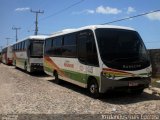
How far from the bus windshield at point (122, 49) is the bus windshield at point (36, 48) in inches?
514

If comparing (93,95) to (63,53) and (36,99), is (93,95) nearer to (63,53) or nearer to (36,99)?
(36,99)

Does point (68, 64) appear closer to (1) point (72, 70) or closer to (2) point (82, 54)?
(1) point (72, 70)

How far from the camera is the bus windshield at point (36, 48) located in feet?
85.8

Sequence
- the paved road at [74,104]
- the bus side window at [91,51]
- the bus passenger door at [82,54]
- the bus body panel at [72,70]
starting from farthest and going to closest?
the bus passenger door at [82,54] → the bus body panel at [72,70] → the bus side window at [91,51] → the paved road at [74,104]

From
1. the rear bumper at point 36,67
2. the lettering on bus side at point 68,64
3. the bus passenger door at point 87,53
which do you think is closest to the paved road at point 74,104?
the bus passenger door at point 87,53

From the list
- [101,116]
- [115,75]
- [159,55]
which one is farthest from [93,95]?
[159,55]

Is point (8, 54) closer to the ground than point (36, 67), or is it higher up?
higher up

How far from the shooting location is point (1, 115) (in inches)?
391

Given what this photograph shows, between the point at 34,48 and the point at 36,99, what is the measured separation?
13.3 metres

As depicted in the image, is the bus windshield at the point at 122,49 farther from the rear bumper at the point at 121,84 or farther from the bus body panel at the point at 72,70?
the bus body panel at the point at 72,70

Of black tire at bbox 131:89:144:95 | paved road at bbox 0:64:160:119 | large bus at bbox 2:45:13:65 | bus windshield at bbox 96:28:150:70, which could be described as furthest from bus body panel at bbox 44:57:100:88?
large bus at bbox 2:45:13:65

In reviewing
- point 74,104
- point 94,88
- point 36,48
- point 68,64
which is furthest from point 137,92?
point 36,48

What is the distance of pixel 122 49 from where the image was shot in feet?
43.8

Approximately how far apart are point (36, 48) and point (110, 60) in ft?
46.2
